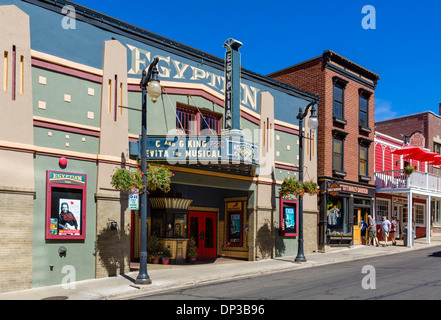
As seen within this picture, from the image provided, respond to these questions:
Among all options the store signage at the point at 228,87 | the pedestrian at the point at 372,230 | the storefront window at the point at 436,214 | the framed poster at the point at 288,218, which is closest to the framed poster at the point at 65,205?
the store signage at the point at 228,87

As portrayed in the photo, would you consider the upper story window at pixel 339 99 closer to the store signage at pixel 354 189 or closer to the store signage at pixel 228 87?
the store signage at pixel 354 189

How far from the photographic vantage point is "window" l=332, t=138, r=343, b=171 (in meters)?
24.3

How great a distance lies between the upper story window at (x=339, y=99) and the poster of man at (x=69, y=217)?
50.4 feet

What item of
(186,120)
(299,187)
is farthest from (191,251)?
(186,120)

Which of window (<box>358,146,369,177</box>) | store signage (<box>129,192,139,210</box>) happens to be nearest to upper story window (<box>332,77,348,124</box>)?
window (<box>358,146,369,177</box>)

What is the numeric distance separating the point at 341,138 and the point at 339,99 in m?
2.20

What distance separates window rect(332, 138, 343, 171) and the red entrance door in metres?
7.37

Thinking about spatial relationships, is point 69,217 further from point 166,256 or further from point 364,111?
point 364,111

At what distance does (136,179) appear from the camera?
13320 millimetres

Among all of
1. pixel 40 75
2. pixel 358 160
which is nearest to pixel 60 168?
pixel 40 75

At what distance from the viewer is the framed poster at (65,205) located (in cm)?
1352

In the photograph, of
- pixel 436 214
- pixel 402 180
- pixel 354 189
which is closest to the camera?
pixel 354 189

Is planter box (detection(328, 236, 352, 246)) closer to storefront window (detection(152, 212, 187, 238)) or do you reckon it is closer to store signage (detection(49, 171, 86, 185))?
storefront window (detection(152, 212, 187, 238))
